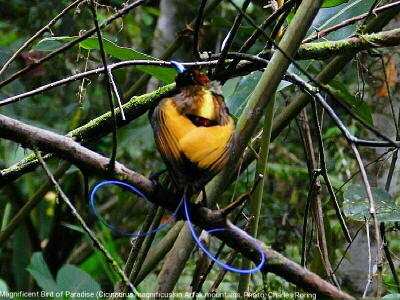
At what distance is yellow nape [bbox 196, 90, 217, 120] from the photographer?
148 cm

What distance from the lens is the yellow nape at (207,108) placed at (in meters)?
1.48

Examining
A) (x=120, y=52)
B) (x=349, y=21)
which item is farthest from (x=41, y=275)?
(x=349, y=21)

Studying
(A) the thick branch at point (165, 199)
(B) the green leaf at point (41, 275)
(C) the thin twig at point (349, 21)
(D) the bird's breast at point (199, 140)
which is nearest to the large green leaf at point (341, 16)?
Answer: (C) the thin twig at point (349, 21)

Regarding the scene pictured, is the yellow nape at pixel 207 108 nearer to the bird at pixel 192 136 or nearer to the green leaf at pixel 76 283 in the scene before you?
the bird at pixel 192 136

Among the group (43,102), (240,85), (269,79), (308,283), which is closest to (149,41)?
(43,102)

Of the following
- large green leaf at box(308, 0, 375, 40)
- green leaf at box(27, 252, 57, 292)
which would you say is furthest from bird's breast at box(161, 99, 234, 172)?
green leaf at box(27, 252, 57, 292)

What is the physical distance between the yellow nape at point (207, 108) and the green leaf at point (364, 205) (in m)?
0.79

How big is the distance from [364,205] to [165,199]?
103 cm

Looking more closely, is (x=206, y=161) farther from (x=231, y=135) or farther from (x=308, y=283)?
(x=308, y=283)

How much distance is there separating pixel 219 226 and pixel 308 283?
0.22 metres

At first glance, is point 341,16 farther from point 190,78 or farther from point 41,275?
point 41,275

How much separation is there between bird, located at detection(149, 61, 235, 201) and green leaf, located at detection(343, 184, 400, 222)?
0.77 metres

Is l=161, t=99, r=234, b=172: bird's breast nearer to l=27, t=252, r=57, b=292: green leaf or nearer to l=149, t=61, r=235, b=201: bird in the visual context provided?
l=149, t=61, r=235, b=201: bird

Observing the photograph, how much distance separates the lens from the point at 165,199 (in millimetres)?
1361
